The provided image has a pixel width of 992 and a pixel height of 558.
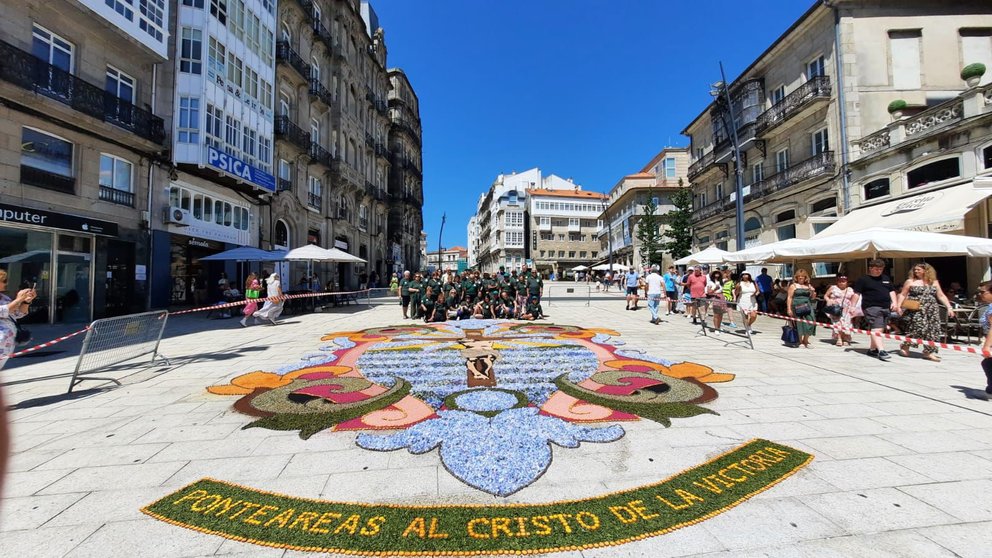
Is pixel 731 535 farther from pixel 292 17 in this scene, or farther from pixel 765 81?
pixel 292 17

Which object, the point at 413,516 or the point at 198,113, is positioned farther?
the point at 198,113

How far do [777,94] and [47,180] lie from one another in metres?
33.8

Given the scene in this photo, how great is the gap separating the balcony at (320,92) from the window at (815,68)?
1125 inches

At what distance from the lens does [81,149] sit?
13.7 m

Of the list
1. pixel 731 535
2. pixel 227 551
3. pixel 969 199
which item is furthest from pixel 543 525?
pixel 969 199

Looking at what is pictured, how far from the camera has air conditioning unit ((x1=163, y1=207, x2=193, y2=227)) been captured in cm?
1650

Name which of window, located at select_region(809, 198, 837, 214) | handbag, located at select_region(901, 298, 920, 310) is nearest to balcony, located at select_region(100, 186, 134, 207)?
handbag, located at select_region(901, 298, 920, 310)

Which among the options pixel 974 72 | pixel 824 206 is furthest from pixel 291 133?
pixel 974 72

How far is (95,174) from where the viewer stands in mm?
14094

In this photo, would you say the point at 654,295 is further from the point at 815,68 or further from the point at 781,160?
the point at 815,68

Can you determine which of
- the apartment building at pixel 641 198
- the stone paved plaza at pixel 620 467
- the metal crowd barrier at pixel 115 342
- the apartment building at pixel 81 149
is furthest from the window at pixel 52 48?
the apartment building at pixel 641 198

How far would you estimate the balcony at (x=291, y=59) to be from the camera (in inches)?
902

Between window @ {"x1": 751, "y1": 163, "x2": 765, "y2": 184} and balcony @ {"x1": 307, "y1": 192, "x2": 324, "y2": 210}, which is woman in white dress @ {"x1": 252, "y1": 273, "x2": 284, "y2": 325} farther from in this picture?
window @ {"x1": 751, "y1": 163, "x2": 765, "y2": 184}

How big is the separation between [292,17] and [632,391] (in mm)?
30154
